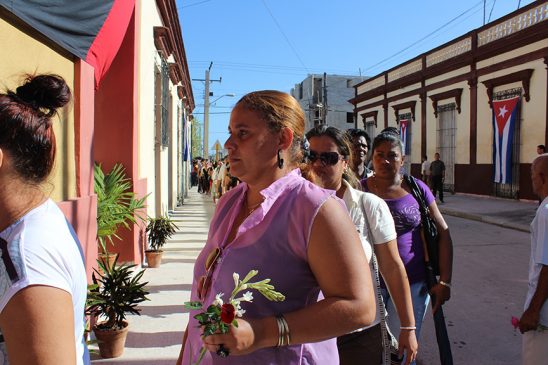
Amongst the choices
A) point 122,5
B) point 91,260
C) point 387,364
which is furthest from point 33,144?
point 122,5

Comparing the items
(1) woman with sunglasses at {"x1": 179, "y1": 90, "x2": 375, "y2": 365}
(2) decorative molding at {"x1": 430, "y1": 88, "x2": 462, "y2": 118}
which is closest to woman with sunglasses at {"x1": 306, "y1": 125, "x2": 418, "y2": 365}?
(1) woman with sunglasses at {"x1": 179, "y1": 90, "x2": 375, "y2": 365}

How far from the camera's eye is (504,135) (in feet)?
53.2

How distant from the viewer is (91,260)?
454 cm

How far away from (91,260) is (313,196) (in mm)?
3506

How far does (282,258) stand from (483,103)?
Answer: 18.3 metres

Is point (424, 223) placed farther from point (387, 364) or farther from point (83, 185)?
point (83, 185)

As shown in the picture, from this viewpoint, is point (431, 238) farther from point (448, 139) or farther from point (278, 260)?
point (448, 139)

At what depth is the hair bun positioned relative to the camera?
57.7 inches

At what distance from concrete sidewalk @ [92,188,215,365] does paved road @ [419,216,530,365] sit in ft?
7.36

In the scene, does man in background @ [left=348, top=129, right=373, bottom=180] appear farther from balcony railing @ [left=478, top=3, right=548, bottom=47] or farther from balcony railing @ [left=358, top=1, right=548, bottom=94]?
balcony railing @ [left=478, top=3, right=548, bottom=47]

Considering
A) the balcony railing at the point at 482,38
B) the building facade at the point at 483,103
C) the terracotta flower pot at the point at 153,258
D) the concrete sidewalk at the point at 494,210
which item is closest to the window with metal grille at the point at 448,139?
the building facade at the point at 483,103

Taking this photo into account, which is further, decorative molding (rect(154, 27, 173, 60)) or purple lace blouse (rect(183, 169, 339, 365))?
decorative molding (rect(154, 27, 173, 60))

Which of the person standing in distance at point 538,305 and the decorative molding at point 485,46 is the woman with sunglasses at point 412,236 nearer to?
the person standing in distance at point 538,305

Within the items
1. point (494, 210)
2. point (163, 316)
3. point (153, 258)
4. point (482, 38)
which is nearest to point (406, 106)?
point (482, 38)
